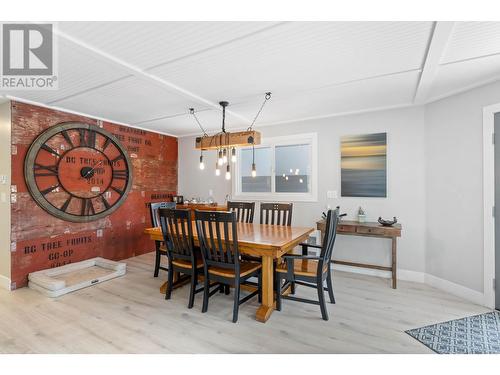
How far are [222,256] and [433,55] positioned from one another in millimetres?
2577

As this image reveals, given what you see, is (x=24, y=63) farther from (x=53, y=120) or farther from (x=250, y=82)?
(x=250, y=82)

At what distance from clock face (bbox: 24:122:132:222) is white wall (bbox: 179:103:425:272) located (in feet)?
10.2

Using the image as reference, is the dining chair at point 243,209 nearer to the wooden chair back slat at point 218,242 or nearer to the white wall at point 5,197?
the wooden chair back slat at point 218,242

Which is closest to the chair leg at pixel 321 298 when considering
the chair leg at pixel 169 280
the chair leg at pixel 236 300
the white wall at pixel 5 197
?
the chair leg at pixel 236 300

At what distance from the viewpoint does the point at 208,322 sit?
242 cm

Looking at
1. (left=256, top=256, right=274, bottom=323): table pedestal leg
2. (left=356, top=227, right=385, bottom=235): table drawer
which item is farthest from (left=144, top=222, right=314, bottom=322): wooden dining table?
(left=356, top=227, right=385, bottom=235): table drawer

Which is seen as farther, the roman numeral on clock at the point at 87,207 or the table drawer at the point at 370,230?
the roman numeral on clock at the point at 87,207

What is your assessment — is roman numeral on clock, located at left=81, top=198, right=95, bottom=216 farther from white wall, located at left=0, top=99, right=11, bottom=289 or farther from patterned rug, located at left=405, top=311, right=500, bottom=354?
patterned rug, located at left=405, top=311, right=500, bottom=354

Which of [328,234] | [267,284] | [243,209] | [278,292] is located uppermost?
[243,209]

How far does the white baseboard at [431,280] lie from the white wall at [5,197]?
4.56 metres

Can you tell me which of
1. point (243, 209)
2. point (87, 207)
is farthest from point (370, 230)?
point (87, 207)

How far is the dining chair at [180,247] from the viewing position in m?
2.63

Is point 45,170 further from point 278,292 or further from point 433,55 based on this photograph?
point 433,55

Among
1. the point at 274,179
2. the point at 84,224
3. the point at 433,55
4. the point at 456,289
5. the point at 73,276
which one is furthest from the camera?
the point at 274,179
